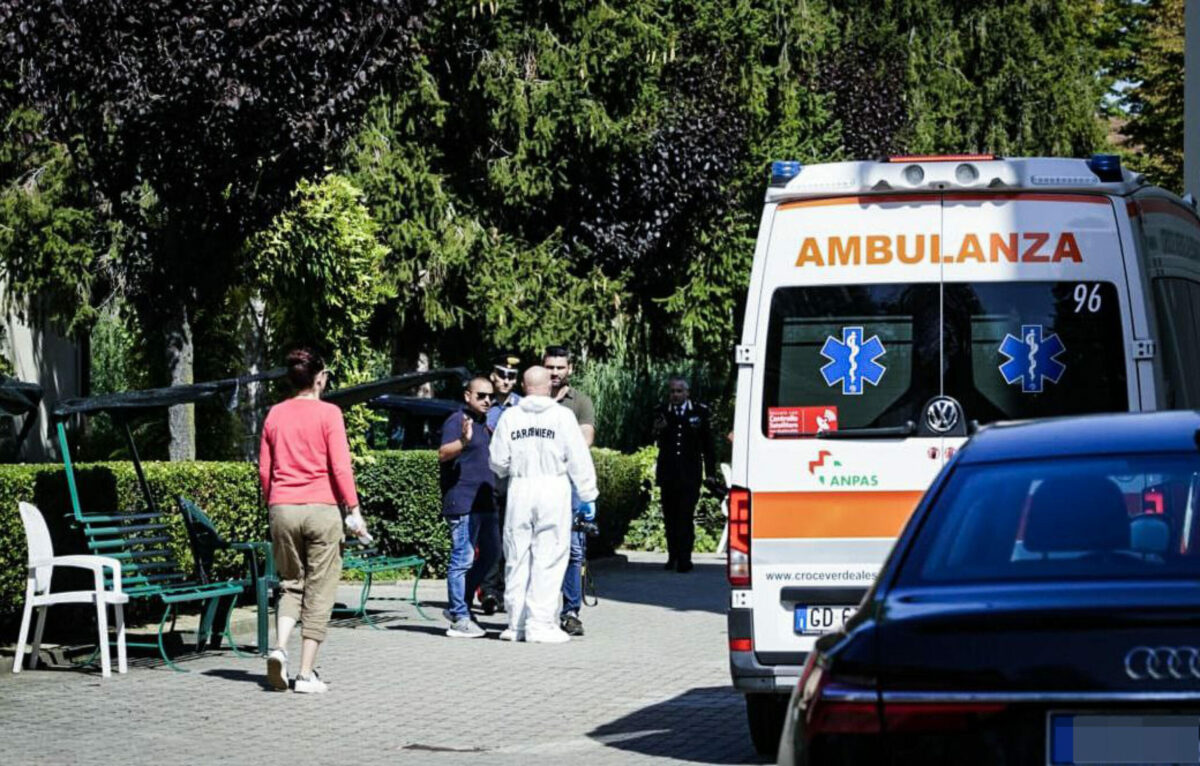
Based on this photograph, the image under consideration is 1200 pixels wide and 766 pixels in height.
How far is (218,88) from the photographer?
16.2 meters

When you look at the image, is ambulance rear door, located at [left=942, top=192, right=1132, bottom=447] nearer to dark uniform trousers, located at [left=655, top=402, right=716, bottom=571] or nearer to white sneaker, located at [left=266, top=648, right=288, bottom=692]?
white sneaker, located at [left=266, top=648, right=288, bottom=692]

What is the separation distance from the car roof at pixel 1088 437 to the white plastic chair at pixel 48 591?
746 centimetres

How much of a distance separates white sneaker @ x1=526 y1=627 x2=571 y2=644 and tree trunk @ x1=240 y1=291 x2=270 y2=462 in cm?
964

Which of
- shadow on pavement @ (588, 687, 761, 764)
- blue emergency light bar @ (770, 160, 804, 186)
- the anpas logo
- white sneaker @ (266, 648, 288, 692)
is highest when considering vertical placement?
blue emergency light bar @ (770, 160, 804, 186)

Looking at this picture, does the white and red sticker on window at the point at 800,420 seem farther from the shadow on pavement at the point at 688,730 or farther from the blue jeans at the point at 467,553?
the blue jeans at the point at 467,553

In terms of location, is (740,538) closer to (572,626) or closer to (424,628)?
(572,626)

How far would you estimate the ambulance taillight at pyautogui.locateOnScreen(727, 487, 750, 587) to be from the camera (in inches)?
347

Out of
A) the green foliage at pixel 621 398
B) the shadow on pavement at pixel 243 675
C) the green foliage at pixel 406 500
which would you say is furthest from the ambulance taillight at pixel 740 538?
the green foliage at pixel 621 398

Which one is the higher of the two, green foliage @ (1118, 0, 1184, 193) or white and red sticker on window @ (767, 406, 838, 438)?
green foliage @ (1118, 0, 1184, 193)

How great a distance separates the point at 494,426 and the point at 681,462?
6.34 meters


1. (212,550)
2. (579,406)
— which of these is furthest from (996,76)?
(212,550)

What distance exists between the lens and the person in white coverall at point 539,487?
14328mm

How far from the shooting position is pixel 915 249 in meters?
8.92

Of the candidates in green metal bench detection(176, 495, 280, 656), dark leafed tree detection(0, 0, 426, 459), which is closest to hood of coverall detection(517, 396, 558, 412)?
green metal bench detection(176, 495, 280, 656)
